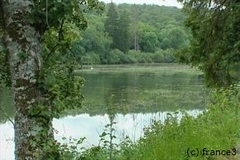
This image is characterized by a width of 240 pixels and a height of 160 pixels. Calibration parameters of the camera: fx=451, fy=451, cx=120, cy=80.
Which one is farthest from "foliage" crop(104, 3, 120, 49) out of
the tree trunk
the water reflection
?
the tree trunk

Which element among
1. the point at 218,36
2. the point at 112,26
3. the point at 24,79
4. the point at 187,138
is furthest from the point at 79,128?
the point at 112,26

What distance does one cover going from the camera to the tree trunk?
11.5 feet

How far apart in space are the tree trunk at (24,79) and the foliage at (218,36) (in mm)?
6796

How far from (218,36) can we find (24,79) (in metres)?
7.56

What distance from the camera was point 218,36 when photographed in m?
10.4

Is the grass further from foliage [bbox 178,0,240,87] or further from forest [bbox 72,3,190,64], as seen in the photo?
forest [bbox 72,3,190,64]

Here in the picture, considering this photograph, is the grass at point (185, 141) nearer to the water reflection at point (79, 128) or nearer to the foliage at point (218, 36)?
the water reflection at point (79, 128)

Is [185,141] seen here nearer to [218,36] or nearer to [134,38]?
[218,36]

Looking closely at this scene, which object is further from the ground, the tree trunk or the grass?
the tree trunk

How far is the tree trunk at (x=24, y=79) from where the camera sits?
350cm

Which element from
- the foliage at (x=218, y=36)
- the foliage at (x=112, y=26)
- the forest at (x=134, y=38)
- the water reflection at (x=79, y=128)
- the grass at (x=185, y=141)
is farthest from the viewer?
the foliage at (x=112, y=26)

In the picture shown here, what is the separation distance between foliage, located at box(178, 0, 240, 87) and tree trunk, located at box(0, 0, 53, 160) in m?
6.80

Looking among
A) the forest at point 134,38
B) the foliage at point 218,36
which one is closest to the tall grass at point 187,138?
the foliage at point 218,36

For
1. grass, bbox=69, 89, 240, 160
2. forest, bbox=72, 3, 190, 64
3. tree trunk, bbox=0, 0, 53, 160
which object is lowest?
forest, bbox=72, 3, 190, 64
